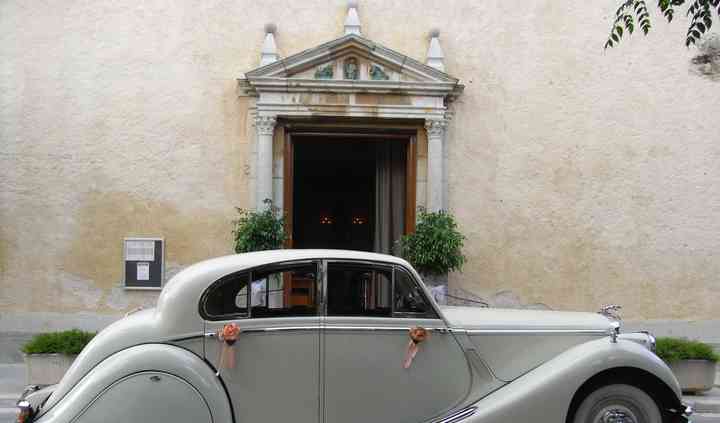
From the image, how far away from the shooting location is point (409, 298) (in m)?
5.23

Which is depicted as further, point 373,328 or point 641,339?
point 641,339

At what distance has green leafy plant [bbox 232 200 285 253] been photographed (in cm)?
962

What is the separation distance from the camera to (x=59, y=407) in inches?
183

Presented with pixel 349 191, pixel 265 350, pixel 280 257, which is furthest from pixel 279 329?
pixel 349 191

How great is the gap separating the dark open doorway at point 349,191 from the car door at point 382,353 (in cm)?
561

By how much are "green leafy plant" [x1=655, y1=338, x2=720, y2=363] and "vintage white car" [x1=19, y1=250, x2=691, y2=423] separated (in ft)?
9.94

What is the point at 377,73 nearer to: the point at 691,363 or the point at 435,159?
the point at 435,159

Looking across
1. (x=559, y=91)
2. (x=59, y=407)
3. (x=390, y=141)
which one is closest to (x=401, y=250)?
(x=390, y=141)

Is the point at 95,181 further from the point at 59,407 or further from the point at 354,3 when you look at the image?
the point at 59,407

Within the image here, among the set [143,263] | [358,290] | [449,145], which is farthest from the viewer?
[449,145]

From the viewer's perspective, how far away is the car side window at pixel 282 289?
5.04 metres

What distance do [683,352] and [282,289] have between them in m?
5.15

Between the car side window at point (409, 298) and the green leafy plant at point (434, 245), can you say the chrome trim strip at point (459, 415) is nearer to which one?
the car side window at point (409, 298)

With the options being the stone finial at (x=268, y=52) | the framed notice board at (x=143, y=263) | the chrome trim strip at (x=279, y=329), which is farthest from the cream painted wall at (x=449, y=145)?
the chrome trim strip at (x=279, y=329)
